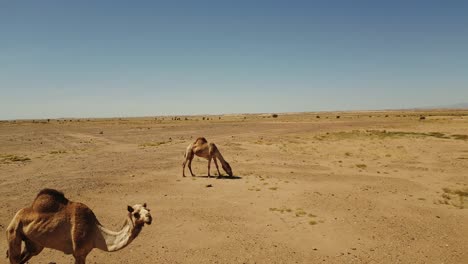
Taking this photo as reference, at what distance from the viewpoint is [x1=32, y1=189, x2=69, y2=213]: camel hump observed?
7793mm

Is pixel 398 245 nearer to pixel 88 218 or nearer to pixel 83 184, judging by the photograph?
pixel 88 218

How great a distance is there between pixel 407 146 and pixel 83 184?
31711 millimetres

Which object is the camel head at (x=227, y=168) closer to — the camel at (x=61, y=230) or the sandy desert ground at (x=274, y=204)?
the sandy desert ground at (x=274, y=204)

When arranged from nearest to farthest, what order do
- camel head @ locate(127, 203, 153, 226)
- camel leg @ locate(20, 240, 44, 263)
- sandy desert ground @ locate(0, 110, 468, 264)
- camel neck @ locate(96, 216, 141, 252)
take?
camel head @ locate(127, 203, 153, 226), camel neck @ locate(96, 216, 141, 252), camel leg @ locate(20, 240, 44, 263), sandy desert ground @ locate(0, 110, 468, 264)

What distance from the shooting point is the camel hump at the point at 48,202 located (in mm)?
7793

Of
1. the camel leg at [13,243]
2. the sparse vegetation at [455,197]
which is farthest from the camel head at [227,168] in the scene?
the camel leg at [13,243]

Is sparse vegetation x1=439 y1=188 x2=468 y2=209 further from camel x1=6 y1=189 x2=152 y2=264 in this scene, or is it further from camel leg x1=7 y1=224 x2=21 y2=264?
camel leg x1=7 y1=224 x2=21 y2=264

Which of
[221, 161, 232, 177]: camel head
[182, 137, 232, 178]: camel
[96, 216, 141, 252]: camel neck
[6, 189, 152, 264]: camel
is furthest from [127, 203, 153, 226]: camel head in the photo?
[221, 161, 232, 177]: camel head

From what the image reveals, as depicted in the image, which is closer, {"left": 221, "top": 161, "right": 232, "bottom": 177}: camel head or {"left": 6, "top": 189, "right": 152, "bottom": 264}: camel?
{"left": 6, "top": 189, "right": 152, "bottom": 264}: camel

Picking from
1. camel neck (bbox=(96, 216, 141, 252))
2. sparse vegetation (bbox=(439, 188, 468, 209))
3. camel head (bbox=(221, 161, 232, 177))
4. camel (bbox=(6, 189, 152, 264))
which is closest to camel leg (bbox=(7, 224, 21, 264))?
camel (bbox=(6, 189, 152, 264))

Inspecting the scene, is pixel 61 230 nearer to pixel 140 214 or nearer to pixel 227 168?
pixel 140 214

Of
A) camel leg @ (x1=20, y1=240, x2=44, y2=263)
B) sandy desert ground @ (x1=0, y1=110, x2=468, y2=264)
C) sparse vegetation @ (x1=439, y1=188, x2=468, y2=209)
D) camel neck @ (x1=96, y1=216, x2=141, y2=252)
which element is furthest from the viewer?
sparse vegetation @ (x1=439, y1=188, x2=468, y2=209)

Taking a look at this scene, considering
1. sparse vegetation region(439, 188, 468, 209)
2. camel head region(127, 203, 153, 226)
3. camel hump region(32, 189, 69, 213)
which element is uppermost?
camel hump region(32, 189, 69, 213)

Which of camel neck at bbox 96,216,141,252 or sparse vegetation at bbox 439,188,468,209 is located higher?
camel neck at bbox 96,216,141,252
